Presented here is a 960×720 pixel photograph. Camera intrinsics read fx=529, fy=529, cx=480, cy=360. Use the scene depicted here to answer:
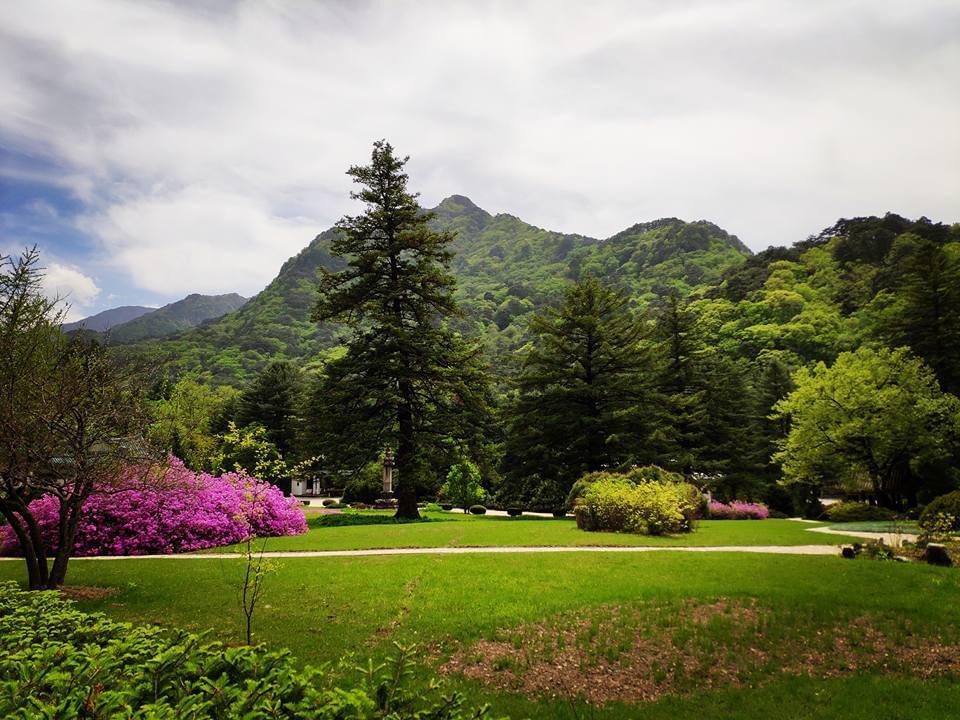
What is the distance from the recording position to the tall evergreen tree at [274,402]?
146 ft

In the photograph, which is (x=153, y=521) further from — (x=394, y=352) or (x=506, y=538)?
(x=394, y=352)

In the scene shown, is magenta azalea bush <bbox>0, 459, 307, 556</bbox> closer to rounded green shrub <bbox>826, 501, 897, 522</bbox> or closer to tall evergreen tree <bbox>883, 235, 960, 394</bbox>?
rounded green shrub <bbox>826, 501, 897, 522</bbox>

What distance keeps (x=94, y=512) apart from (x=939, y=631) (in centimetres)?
1912

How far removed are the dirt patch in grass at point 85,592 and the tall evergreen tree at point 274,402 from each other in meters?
34.3

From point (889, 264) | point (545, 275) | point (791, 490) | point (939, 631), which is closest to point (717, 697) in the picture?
point (939, 631)

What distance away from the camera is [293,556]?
13.7 meters

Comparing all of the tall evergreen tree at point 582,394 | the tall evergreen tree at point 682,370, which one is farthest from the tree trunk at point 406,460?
the tall evergreen tree at point 682,370

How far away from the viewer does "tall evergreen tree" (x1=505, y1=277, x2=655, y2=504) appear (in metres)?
29.6

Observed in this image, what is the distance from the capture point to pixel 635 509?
61.4 ft

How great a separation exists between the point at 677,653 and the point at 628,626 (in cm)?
89

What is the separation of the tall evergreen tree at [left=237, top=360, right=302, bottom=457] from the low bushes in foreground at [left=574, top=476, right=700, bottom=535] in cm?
3114

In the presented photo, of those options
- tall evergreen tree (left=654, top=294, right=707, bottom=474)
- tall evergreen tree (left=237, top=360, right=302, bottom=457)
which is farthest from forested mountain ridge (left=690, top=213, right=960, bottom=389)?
tall evergreen tree (left=237, top=360, right=302, bottom=457)

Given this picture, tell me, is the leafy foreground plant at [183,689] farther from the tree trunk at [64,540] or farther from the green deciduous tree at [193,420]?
the green deciduous tree at [193,420]

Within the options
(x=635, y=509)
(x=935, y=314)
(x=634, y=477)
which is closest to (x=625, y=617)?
(x=635, y=509)
